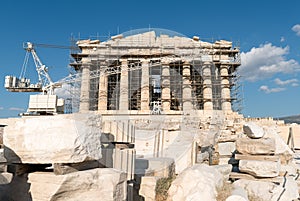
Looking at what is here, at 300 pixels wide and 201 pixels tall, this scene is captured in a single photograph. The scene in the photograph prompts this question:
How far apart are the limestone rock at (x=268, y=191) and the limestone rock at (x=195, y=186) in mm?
1091

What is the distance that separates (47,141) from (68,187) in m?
0.62

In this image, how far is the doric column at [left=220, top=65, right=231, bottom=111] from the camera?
25531 millimetres

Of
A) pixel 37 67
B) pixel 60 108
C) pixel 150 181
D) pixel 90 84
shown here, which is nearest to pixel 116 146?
pixel 150 181

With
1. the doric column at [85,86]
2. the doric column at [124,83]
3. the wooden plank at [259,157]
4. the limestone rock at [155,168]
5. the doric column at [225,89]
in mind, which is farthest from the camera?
the doric column at [225,89]

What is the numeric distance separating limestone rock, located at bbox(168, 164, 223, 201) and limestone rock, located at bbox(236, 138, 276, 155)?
2099 mm

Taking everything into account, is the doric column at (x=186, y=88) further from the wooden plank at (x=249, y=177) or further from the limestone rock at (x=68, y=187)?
the limestone rock at (x=68, y=187)

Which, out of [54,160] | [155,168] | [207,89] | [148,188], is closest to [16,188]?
[54,160]

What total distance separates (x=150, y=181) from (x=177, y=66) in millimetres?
22979

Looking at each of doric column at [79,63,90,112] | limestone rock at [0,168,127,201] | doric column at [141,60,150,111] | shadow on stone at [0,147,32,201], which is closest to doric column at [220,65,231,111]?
doric column at [141,60,150,111]

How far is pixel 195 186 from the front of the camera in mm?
4355

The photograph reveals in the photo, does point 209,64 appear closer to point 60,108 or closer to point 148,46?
point 148,46

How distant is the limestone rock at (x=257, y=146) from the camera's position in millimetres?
6348

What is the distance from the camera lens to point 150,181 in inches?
178

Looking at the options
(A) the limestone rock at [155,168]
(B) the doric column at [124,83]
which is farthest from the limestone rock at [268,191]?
(B) the doric column at [124,83]
